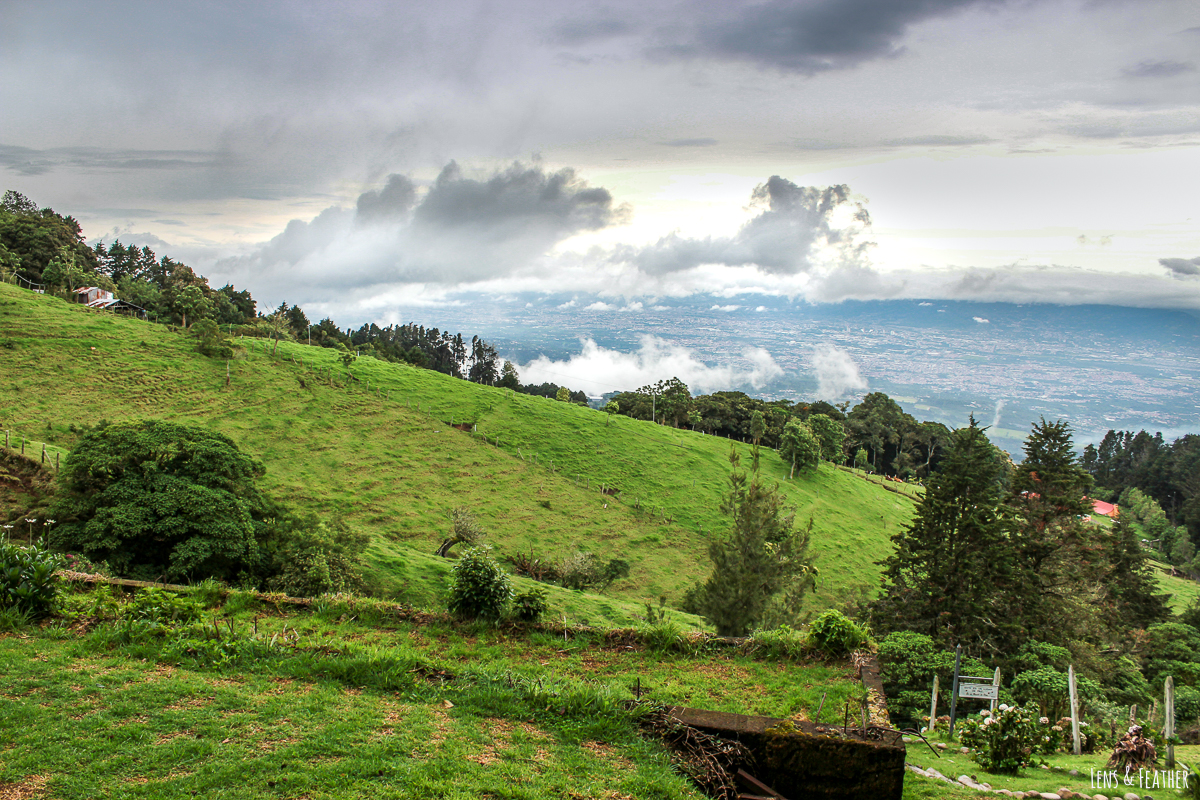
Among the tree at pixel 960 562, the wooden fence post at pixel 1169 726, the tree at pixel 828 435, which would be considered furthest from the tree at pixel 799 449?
the wooden fence post at pixel 1169 726

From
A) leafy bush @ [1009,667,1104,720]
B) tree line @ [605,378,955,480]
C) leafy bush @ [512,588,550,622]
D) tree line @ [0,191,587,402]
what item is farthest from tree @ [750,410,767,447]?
tree line @ [0,191,587,402]

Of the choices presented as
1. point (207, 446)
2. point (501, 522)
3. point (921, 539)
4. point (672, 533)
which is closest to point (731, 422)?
point (672, 533)

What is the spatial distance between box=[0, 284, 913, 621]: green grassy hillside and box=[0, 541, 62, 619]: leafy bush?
15682mm

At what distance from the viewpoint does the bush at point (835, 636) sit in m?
10.4

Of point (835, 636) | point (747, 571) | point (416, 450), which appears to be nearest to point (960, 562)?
point (747, 571)

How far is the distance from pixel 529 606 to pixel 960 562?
19.7m

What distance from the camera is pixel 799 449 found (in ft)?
212

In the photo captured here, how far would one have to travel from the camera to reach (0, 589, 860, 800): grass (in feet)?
19.0

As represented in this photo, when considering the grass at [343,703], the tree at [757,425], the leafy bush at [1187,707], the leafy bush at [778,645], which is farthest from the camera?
the leafy bush at [1187,707]

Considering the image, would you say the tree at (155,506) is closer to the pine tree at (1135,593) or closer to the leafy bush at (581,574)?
the leafy bush at (581,574)

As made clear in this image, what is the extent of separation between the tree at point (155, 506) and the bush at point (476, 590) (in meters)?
10.2

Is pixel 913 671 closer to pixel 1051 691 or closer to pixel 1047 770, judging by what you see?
pixel 1051 691

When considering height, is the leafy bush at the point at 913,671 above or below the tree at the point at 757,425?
below

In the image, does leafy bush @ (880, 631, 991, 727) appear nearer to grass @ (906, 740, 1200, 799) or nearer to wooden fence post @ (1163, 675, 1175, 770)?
grass @ (906, 740, 1200, 799)
